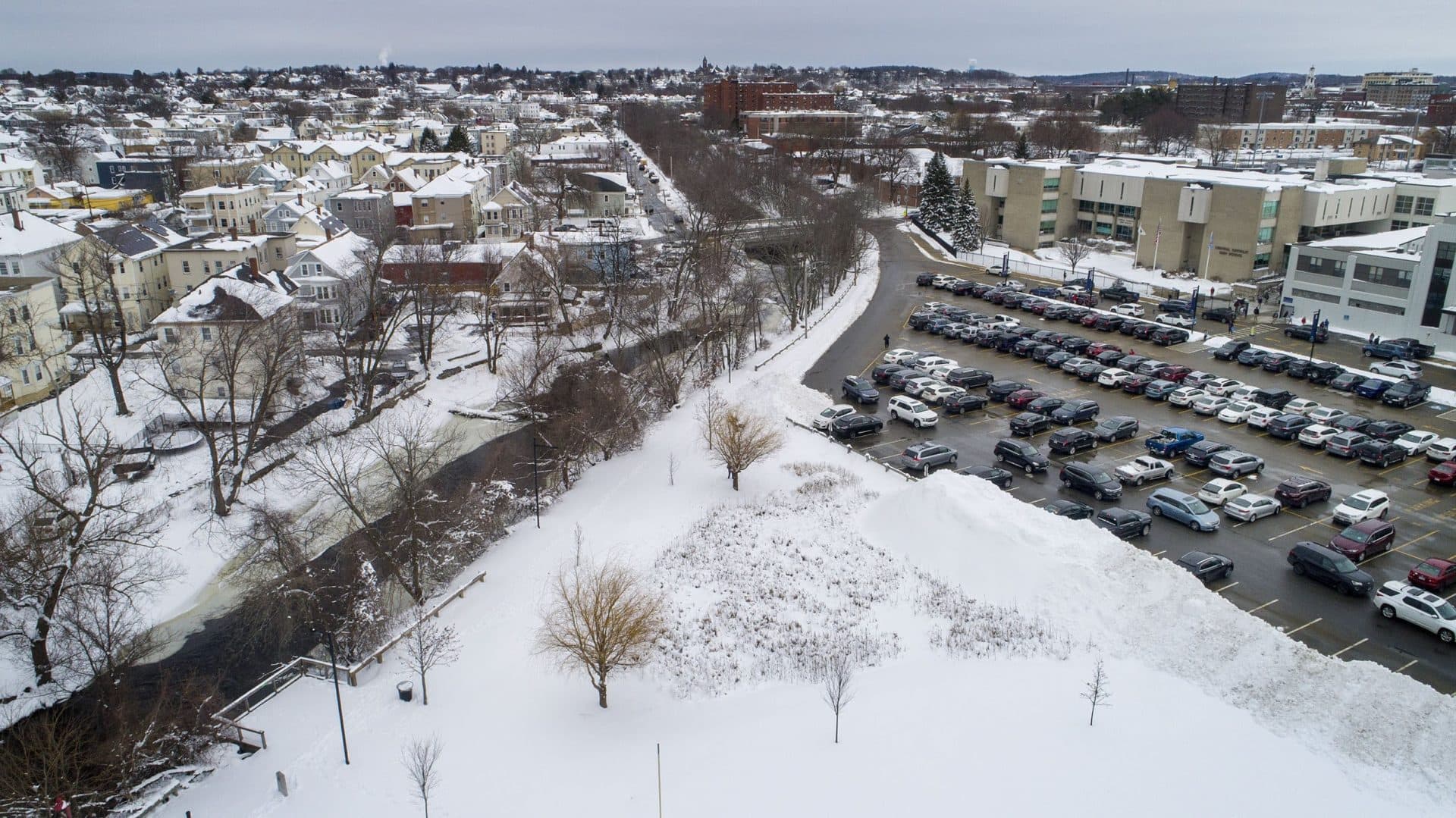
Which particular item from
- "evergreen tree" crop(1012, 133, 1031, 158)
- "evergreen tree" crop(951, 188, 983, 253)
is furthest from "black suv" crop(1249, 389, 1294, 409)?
"evergreen tree" crop(1012, 133, 1031, 158)

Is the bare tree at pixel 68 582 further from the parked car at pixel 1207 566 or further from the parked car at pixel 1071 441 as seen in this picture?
the parked car at pixel 1071 441

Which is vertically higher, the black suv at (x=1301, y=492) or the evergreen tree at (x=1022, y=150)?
the evergreen tree at (x=1022, y=150)

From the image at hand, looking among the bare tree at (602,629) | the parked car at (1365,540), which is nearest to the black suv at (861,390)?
the parked car at (1365,540)

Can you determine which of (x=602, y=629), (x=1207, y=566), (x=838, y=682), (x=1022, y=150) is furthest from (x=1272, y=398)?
(x=1022, y=150)

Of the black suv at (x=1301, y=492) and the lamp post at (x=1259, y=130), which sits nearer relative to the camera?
the black suv at (x=1301, y=492)

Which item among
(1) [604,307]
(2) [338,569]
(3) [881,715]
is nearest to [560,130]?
(1) [604,307]

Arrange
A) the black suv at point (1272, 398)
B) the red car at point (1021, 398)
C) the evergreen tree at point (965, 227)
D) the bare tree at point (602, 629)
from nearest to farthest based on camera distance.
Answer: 1. the bare tree at point (602, 629)
2. the black suv at point (1272, 398)
3. the red car at point (1021, 398)
4. the evergreen tree at point (965, 227)

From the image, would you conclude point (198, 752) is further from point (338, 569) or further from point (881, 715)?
point (881, 715)
